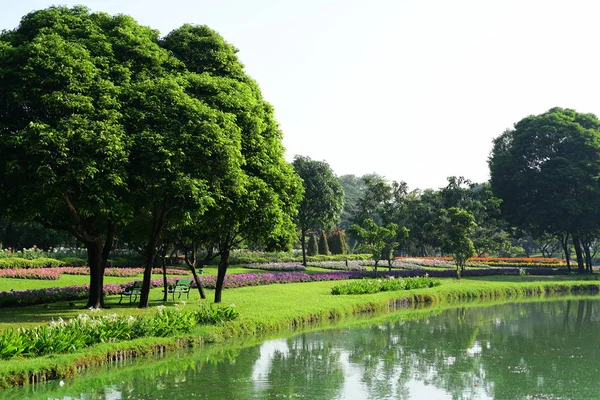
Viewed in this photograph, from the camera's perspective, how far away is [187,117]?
21266 millimetres

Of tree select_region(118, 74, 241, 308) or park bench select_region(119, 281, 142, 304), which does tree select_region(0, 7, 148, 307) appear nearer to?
tree select_region(118, 74, 241, 308)

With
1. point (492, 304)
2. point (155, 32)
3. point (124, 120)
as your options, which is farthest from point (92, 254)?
point (492, 304)

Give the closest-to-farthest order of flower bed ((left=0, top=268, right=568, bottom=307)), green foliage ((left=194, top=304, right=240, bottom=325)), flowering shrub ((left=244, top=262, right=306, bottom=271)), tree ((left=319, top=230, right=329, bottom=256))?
green foliage ((left=194, top=304, right=240, bottom=325)), flower bed ((left=0, top=268, right=568, bottom=307)), flowering shrub ((left=244, top=262, right=306, bottom=271)), tree ((left=319, top=230, right=329, bottom=256))

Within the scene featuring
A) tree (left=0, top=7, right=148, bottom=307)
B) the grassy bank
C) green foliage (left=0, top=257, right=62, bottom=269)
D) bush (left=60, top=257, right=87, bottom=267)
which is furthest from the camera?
bush (left=60, top=257, right=87, bottom=267)

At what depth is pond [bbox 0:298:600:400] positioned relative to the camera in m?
13.9

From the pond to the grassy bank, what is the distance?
0.60 m

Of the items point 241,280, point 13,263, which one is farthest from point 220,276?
point 13,263

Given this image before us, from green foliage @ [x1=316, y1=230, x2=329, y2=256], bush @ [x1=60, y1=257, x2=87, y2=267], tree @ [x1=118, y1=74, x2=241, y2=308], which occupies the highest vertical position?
tree @ [x1=118, y1=74, x2=241, y2=308]

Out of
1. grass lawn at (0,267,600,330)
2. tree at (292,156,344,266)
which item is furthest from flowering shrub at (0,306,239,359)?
tree at (292,156,344,266)

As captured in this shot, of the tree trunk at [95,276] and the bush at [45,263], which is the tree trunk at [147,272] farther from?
the bush at [45,263]

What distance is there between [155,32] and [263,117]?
5.67 meters

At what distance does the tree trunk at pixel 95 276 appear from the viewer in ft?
78.5

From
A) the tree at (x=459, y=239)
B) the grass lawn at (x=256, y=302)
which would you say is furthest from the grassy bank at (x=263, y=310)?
the tree at (x=459, y=239)

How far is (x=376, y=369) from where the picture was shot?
1683 cm
